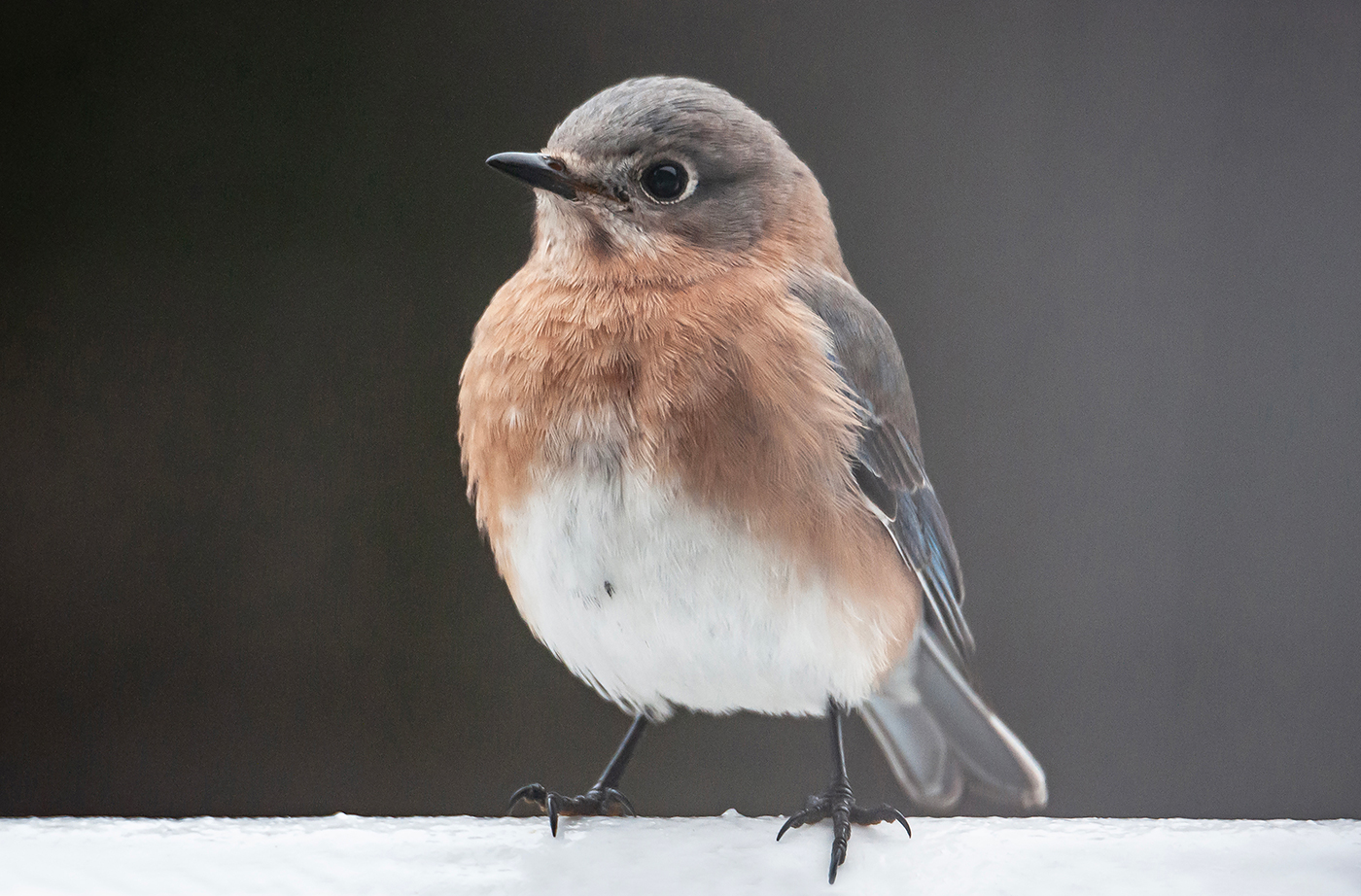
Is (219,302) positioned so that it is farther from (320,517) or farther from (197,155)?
(320,517)

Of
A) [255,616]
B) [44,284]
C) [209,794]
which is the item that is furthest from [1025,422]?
[44,284]

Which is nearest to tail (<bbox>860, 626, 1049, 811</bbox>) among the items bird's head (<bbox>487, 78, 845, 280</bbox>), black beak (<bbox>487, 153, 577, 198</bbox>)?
bird's head (<bbox>487, 78, 845, 280</bbox>)

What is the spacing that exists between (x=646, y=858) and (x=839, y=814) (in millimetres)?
245

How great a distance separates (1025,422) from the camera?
5.65ft

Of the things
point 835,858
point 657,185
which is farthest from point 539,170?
point 835,858

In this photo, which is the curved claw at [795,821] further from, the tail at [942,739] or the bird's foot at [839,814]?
the tail at [942,739]

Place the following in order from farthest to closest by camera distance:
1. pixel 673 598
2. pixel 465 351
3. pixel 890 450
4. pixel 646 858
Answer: pixel 465 351, pixel 890 450, pixel 673 598, pixel 646 858

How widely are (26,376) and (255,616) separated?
1.70ft

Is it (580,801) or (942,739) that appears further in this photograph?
(942,739)

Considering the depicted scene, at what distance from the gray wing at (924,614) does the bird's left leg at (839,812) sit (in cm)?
15

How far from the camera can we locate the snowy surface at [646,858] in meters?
0.97

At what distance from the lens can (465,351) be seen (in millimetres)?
1717

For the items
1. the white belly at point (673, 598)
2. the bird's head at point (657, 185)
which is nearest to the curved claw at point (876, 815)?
the white belly at point (673, 598)

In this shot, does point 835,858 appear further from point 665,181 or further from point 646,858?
point 665,181
